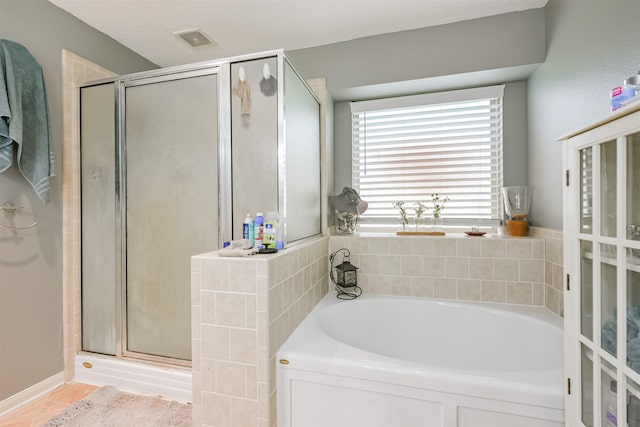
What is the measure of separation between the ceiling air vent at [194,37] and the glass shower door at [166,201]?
494 mm

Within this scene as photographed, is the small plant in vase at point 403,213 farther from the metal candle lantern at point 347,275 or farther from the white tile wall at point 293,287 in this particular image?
the metal candle lantern at point 347,275

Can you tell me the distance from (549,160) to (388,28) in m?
1.38

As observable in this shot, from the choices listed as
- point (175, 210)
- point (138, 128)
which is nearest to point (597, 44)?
point (175, 210)

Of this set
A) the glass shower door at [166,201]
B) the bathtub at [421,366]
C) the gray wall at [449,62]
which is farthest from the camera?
the gray wall at [449,62]

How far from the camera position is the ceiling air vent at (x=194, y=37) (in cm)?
210

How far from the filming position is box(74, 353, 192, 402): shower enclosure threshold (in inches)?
71.4

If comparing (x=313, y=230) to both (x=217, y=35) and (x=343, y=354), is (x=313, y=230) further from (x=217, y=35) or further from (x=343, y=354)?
(x=217, y=35)

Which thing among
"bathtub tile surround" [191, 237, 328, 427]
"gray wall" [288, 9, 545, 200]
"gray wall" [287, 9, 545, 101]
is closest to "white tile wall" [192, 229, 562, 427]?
"bathtub tile surround" [191, 237, 328, 427]

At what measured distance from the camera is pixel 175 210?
188 centimetres

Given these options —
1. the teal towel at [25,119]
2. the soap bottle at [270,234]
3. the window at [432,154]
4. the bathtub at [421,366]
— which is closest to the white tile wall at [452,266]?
the bathtub at [421,366]

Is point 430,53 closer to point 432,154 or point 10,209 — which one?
point 432,154

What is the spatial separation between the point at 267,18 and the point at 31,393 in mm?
Answer: 2745

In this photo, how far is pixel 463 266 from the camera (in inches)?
78.8

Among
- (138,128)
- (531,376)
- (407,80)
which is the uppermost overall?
(407,80)
